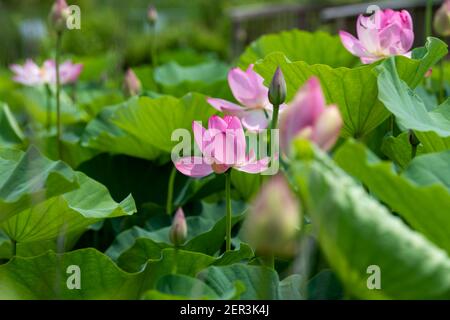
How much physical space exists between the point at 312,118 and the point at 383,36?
0.60m

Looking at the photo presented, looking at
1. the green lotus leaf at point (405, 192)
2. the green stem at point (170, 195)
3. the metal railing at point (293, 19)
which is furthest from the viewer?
the metal railing at point (293, 19)

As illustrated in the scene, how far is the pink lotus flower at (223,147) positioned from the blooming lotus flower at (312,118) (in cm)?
30

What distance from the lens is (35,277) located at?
94 cm

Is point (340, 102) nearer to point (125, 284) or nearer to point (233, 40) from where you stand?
point (125, 284)

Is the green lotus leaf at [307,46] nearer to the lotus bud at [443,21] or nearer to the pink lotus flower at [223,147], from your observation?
the lotus bud at [443,21]

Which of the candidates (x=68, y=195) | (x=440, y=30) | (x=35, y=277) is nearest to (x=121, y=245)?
(x=68, y=195)

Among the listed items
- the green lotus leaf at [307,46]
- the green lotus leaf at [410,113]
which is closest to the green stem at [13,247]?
the green lotus leaf at [410,113]

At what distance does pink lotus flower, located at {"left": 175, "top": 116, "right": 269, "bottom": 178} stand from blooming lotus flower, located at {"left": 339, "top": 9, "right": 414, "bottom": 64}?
33cm

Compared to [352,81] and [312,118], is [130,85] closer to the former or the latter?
[352,81]

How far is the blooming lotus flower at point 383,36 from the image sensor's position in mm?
1181

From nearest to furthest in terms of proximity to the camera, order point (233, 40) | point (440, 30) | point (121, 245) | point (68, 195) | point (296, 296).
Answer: point (296, 296), point (68, 195), point (121, 245), point (440, 30), point (233, 40)

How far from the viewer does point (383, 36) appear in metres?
1.18
